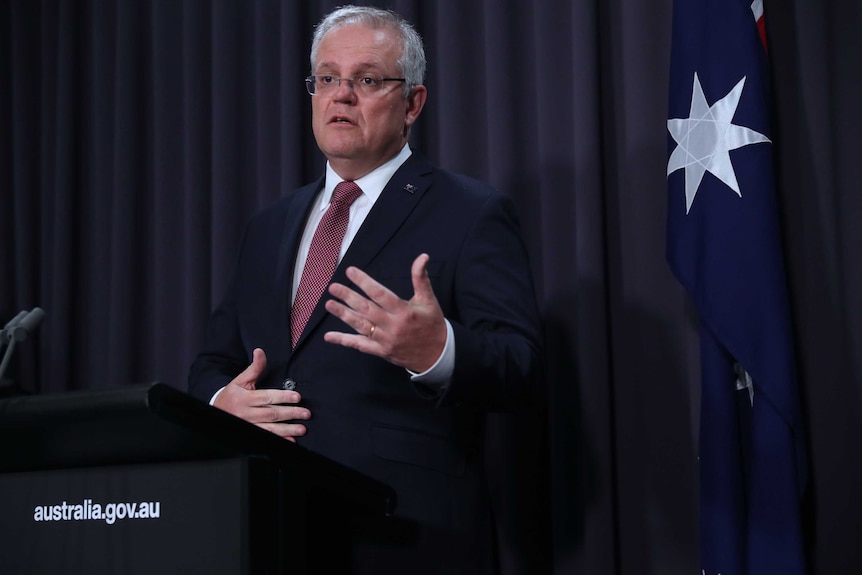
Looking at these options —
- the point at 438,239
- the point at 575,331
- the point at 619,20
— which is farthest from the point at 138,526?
the point at 619,20

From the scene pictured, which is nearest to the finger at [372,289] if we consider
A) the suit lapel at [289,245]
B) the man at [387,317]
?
the man at [387,317]

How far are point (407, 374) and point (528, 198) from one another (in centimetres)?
103

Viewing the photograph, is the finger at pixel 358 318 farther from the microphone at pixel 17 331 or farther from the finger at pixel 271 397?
the microphone at pixel 17 331

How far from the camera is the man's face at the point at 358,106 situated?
2.04 m

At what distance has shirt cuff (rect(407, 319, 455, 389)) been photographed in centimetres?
143

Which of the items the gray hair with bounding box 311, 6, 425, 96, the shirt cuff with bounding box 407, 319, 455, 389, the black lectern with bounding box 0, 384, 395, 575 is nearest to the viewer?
the black lectern with bounding box 0, 384, 395, 575

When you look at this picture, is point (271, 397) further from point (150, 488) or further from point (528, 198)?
point (528, 198)

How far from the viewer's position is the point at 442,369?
1.43m

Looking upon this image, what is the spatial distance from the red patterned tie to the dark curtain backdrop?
63 cm

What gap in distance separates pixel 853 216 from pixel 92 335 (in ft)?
8.11

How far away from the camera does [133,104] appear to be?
11.1 ft

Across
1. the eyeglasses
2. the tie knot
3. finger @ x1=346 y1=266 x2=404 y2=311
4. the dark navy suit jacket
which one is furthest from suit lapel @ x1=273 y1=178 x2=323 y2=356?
finger @ x1=346 y1=266 x2=404 y2=311

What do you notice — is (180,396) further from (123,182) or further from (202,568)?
(123,182)

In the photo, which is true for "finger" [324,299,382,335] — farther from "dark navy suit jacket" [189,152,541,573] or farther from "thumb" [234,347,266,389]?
"thumb" [234,347,266,389]
